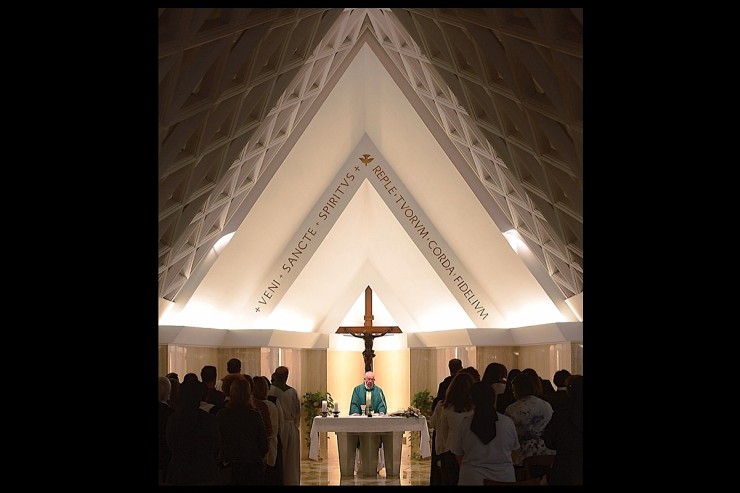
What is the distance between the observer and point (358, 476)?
1514 centimetres

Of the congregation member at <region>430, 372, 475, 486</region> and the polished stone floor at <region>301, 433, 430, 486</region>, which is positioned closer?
the congregation member at <region>430, 372, 475, 486</region>

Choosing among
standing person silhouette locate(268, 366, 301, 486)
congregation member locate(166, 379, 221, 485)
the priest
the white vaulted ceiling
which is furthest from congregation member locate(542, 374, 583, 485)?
the priest

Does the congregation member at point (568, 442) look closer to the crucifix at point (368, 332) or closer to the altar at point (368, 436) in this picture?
the altar at point (368, 436)

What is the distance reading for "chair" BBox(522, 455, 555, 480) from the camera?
320 inches

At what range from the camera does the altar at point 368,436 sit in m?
14.4

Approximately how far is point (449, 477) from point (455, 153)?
6450 mm

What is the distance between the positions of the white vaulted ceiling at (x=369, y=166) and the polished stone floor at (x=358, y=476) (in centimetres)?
278

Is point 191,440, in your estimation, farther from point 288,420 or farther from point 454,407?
point 288,420

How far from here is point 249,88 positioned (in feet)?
31.4

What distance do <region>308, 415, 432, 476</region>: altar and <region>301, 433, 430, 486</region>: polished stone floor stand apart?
0.21 metres

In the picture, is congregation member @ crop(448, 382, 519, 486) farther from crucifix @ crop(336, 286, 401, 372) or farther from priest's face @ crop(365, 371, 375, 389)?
crucifix @ crop(336, 286, 401, 372)

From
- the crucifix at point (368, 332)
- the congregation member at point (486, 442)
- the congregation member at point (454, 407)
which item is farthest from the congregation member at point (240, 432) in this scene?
the crucifix at point (368, 332)

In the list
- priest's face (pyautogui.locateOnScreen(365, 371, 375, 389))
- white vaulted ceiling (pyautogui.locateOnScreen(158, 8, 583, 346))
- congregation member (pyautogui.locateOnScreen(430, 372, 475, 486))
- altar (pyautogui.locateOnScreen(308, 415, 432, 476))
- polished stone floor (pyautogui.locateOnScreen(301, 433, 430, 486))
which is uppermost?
white vaulted ceiling (pyautogui.locateOnScreen(158, 8, 583, 346))
